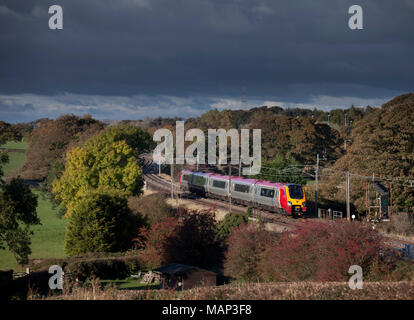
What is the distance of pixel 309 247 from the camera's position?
912 inches

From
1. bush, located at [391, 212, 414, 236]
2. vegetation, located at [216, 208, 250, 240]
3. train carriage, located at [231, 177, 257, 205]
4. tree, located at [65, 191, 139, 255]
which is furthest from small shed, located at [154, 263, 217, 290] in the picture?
train carriage, located at [231, 177, 257, 205]

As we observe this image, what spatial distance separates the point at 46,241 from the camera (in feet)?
161

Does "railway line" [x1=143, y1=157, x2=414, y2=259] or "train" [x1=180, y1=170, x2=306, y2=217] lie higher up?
"train" [x1=180, y1=170, x2=306, y2=217]

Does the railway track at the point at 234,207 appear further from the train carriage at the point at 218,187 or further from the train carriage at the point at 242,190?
the train carriage at the point at 242,190

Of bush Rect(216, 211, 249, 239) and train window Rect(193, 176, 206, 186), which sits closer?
bush Rect(216, 211, 249, 239)

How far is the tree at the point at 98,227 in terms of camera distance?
3778 cm

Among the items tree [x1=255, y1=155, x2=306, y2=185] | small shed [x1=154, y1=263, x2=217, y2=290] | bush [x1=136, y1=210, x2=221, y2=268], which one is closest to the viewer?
small shed [x1=154, y1=263, x2=217, y2=290]

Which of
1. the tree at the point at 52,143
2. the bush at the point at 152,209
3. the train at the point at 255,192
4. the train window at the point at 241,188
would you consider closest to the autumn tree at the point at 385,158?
the train at the point at 255,192

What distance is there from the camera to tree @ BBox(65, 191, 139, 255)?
37.8 metres

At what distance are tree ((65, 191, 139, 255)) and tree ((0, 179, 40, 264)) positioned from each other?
45.4 ft

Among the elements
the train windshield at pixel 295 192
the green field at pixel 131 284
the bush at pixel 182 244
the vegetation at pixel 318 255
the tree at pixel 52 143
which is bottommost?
the green field at pixel 131 284

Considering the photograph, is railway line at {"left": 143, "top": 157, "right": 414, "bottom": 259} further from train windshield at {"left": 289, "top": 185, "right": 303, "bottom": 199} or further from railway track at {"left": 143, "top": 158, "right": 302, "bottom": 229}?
train windshield at {"left": 289, "top": 185, "right": 303, "bottom": 199}

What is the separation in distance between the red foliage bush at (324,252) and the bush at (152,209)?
18.9m
